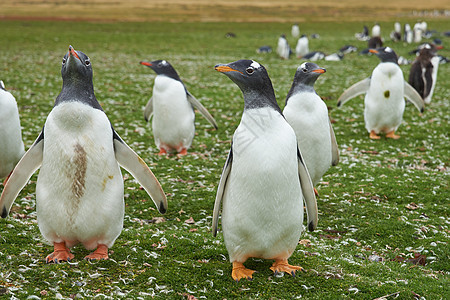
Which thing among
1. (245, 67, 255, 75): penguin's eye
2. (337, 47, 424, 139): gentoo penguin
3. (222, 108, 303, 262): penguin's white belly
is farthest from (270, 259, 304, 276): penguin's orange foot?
(337, 47, 424, 139): gentoo penguin

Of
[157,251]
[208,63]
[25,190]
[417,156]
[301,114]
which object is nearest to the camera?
[157,251]

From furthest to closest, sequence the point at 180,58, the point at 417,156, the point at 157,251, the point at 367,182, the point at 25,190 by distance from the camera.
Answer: the point at 180,58 < the point at 417,156 < the point at 367,182 < the point at 25,190 < the point at 157,251

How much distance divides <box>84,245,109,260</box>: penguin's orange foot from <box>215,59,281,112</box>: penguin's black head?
2070 millimetres

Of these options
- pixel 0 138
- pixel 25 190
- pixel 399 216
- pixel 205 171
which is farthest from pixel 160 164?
pixel 399 216

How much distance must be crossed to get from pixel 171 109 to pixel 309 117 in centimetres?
369

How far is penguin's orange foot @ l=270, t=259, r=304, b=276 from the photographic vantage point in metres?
4.88

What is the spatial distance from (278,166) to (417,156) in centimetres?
701

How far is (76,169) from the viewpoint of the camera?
4727 millimetres

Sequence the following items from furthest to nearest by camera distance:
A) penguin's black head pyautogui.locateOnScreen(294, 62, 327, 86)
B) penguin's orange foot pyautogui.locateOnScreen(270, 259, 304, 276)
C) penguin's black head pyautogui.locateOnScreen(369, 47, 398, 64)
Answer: penguin's black head pyautogui.locateOnScreen(369, 47, 398, 64) → penguin's black head pyautogui.locateOnScreen(294, 62, 327, 86) → penguin's orange foot pyautogui.locateOnScreen(270, 259, 304, 276)

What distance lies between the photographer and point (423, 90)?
50.5ft

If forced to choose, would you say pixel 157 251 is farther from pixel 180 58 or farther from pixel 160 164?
pixel 180 58

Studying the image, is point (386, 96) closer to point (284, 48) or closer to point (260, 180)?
point (260, 180)

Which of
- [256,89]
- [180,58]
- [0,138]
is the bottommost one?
[180,58]

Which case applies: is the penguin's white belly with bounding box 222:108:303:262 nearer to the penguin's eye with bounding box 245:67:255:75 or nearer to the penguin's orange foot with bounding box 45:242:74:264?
the penguin's eye with bounding box 245:67:255:75
